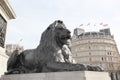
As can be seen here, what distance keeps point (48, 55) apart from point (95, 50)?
53.3 metres

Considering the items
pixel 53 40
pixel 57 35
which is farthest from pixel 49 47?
pixel 57 35

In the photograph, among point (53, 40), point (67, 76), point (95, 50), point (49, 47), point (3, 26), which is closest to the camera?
point (67, 76)

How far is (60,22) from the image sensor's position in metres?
5.68

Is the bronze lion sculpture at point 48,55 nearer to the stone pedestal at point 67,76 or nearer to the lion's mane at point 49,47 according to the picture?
the lion's mane at point 49,47

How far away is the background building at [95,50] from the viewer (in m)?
56.1

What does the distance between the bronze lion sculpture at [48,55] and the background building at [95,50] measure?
51559mm

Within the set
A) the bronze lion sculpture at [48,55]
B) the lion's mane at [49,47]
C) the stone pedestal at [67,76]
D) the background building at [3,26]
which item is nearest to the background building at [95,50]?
the background building at [3,26]

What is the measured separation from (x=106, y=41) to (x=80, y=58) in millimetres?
11671

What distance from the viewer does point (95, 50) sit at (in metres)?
56.7

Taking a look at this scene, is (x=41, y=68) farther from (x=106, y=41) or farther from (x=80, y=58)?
(x=106, y=41)

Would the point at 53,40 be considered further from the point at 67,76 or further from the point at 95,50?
the point at 95,50

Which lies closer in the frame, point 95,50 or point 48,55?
point 48,55

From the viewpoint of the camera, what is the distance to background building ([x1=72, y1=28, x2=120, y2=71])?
5612 cm

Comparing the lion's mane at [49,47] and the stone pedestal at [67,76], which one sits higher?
the lion's mane at [49,47]
